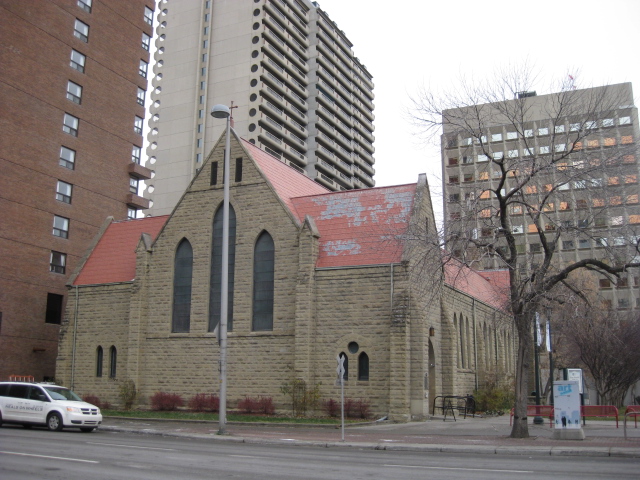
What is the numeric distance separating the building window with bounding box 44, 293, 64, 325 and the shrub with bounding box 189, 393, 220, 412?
17.4 meters

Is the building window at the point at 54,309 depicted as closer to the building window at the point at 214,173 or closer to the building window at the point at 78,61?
the building window at the point at 78,61

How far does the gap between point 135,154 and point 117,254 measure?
698 inches

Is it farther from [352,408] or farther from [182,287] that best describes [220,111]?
[182,287]

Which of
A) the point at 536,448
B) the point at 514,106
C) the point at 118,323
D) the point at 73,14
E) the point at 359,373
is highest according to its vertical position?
the point at 73,14

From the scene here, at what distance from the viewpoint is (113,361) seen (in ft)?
116

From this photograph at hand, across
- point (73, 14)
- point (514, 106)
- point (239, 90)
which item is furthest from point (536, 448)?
point (239, 90)

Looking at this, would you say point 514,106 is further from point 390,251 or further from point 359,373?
point 359,373

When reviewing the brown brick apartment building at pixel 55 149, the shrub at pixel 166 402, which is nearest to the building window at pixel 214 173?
the shrub at pixel 166 402

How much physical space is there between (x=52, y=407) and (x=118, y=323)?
13.7 metres

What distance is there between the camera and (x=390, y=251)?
2975cm

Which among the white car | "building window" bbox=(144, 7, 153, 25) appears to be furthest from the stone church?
"building window" bbox=(144, 7, 153, 25)

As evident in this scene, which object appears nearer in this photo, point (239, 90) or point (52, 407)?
point (52, 407)

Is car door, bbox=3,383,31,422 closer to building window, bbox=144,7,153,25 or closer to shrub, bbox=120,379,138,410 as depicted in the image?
shrub, bbox=120,379,138,410

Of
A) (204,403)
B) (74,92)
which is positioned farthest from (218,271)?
(74,92)
